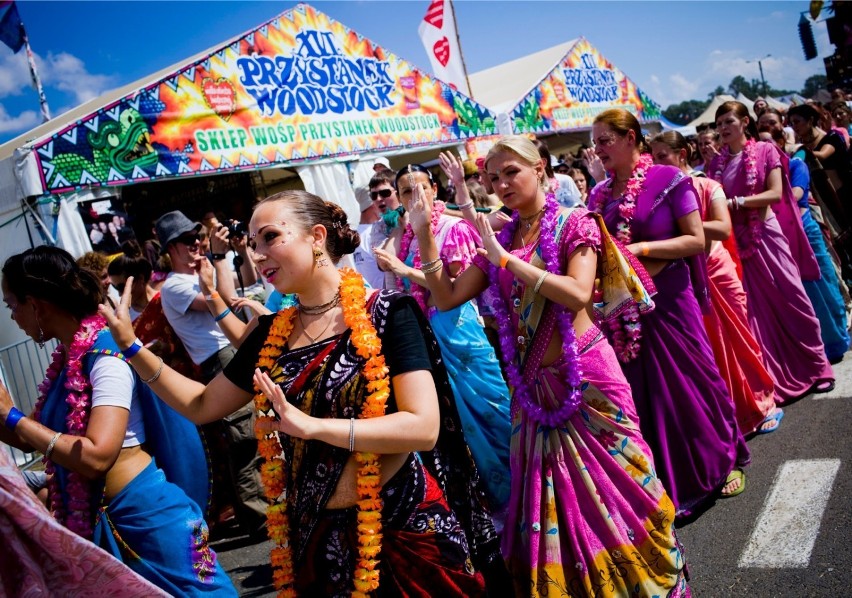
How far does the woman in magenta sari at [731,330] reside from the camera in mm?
4355

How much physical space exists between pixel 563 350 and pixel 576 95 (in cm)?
1449

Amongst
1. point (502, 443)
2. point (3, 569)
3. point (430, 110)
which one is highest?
point (430, 110)

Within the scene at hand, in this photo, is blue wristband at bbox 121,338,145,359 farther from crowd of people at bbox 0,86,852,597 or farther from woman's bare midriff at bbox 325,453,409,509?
woman's bare midriff at bbox 325,453,409,509

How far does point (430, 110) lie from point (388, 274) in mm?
7261

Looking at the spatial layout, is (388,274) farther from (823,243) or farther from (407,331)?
(823,243)

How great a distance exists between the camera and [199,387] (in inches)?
90.0

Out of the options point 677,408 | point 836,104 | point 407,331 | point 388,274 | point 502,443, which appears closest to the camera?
point 407,331

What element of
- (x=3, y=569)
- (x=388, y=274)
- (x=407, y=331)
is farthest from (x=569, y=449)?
(x=388, y=274)

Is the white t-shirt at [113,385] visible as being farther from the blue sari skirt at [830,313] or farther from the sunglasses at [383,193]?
the blue sari skirt at [830,313]

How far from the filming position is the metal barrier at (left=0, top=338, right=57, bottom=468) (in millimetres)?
7160

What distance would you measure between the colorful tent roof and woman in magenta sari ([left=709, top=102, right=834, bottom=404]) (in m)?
8.07

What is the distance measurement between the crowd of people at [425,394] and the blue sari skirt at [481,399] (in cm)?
1

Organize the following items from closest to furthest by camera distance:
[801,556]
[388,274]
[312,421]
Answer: [312,421], [801,556], [388,274]

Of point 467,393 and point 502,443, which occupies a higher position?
point 467,393
